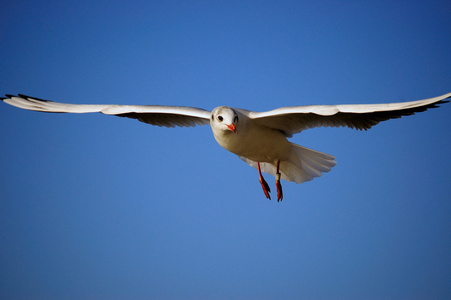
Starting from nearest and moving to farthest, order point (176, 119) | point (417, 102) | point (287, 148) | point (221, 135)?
point (417, 102), point (221, 135), point (287, 148), point (176, 119)

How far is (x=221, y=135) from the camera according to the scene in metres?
6.68

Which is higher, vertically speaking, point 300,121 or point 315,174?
point 300,121

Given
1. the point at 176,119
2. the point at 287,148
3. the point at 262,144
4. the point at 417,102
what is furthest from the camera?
the point at 176,119

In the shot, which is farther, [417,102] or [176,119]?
[176,119]

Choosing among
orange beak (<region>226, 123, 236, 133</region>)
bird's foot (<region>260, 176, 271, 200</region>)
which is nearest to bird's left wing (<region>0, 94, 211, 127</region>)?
orange beak (<region>226, 123, 236, 133</region>)

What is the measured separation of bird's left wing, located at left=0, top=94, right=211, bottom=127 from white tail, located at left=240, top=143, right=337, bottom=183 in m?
1.39

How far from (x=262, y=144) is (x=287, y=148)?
2.07 feet

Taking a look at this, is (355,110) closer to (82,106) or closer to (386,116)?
(386,116)

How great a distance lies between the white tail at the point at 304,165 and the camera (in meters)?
7.98

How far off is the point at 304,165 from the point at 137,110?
2.65 m

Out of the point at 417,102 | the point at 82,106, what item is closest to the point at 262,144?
the point at 417,102

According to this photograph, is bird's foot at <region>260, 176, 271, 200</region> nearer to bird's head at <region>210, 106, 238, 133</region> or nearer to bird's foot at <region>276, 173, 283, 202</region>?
bird's foot at <region>276, 173, 283, 202</region>

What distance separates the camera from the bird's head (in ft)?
21.0

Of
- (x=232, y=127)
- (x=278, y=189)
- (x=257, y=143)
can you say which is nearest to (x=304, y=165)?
(x=278, y=189)
